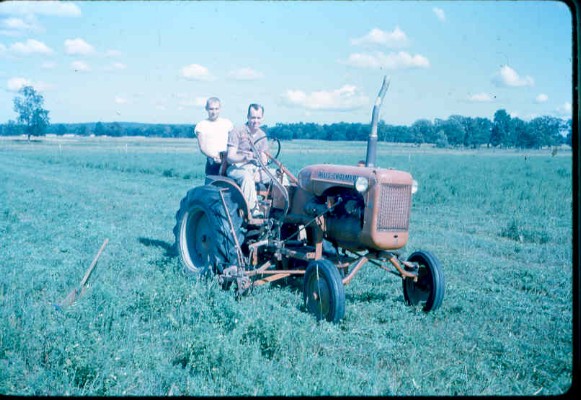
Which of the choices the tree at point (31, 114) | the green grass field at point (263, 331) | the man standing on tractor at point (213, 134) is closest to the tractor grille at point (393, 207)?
the green grass field at point (263, 331)

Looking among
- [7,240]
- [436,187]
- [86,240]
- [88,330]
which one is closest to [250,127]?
[88,330]

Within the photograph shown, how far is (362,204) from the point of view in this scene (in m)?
5.20

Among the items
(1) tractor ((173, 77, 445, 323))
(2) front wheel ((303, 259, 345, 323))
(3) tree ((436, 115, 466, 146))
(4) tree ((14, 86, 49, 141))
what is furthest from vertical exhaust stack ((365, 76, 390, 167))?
(4) tree ((14, 86, 49, 141))

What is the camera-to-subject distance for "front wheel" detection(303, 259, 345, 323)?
4.84 meters

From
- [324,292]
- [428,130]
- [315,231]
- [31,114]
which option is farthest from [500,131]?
[31,114]

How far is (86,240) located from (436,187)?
43.3 ft

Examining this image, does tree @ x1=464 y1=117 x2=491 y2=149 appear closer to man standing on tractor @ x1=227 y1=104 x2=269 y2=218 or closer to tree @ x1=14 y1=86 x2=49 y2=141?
man standing on tractor @ x1=227 y1=104 x2=269 y2=218

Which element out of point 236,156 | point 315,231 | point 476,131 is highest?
point 476,131

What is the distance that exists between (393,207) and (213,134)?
3.18 metres

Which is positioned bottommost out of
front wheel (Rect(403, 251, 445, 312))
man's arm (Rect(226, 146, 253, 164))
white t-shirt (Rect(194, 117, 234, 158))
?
front wheel (Rect(403, 251, 445, 312))

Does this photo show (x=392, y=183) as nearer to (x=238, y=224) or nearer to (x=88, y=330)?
(x=238, y=224)

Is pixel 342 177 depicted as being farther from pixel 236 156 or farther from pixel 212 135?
pixel 212 135

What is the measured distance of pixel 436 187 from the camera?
60.8 feet

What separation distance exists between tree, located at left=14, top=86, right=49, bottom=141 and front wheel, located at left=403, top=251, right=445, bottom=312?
90.9 meters
